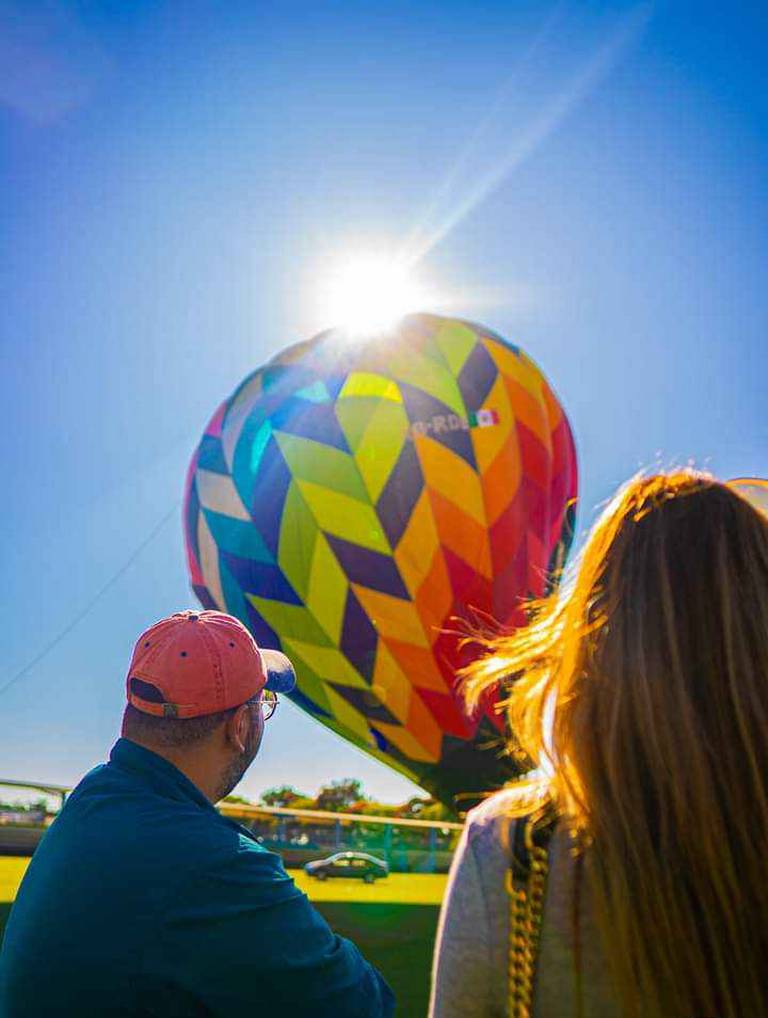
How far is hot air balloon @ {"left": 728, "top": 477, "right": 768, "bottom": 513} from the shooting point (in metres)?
1.63

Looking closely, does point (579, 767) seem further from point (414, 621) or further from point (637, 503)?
point (414, 621)

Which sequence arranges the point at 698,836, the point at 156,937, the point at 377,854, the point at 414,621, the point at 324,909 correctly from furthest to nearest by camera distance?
the point at 377,854 → the point at 414,621 → the point at 324,909 → the point at 156,937 → the point at 698,836

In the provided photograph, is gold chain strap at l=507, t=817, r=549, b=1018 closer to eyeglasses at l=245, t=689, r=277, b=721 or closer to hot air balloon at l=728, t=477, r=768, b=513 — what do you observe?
hot air balloon at l=728, t=477, r=768, b=513

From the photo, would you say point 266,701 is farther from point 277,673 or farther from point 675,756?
point 675,756

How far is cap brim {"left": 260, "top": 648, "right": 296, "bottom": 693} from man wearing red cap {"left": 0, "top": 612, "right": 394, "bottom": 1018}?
0.49m

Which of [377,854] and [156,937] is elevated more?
[156,937]

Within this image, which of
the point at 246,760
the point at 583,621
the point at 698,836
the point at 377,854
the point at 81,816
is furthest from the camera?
the point at 377,854

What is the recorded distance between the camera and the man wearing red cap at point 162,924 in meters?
2.01

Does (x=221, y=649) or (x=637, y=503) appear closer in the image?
(x=637, y=503)

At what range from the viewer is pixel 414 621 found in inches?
552

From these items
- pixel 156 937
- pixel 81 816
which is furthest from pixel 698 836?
pixel 81 816

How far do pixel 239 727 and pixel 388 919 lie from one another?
7.82 metres

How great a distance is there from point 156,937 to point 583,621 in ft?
3.85

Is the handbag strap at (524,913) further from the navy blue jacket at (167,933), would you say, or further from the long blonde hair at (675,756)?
the navy blue jacket at (167,933)
